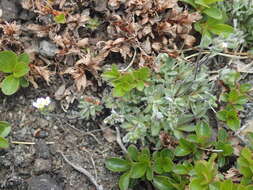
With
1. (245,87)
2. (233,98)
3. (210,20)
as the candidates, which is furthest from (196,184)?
(210,20)

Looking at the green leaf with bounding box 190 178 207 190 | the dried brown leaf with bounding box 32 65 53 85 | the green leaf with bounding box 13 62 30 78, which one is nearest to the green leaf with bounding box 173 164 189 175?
the green leaf with bounding box 190 178 207 190

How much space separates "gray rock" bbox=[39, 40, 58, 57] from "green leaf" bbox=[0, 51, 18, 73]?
22 cm

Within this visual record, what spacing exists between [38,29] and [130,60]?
706mm

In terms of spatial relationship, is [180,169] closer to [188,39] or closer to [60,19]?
[188,39]

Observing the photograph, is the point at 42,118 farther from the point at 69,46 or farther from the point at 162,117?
the point at 162,117

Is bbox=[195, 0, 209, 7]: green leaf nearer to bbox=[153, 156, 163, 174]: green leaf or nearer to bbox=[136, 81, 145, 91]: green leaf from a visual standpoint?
bbox=[136, 81, 145, 91]: green leaf

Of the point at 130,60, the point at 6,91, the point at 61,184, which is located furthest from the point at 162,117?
the point at 6,91

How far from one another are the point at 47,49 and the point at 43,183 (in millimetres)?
954

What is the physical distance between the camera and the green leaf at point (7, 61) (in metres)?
2.86

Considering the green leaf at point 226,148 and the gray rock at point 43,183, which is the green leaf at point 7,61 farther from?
the green leaf at point 226,148

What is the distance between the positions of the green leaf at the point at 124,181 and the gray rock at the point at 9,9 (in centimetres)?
139

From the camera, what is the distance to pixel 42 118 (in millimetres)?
2930

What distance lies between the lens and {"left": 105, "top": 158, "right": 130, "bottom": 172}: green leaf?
2.78 m

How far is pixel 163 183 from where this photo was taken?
2715 mm
